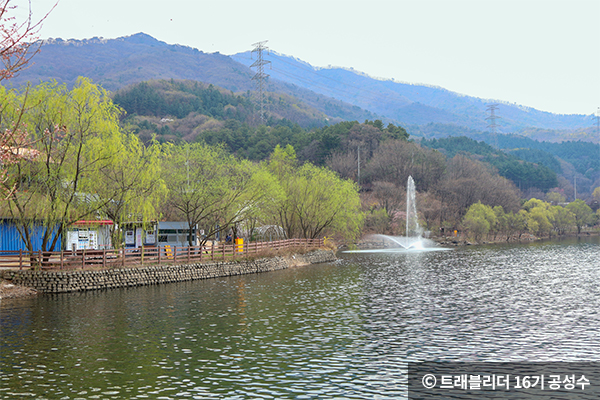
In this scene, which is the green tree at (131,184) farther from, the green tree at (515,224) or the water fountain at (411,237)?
the green tree at (515,224)

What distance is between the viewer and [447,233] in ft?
329

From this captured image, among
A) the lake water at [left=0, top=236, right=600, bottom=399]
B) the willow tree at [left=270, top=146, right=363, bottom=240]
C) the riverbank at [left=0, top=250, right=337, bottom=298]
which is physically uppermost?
the willow tree at [left=270, top=146, right=363, bottom=240]

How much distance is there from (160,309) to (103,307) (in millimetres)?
2990

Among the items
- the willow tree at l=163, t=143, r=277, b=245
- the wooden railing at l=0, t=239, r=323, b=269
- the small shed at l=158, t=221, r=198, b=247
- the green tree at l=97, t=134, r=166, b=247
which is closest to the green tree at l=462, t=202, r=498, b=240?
the wooden railing at l=0, t=239, r=323, b=269

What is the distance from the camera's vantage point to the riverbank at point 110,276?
3089cm

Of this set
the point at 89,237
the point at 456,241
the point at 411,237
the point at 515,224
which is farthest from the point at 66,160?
the point at 515,224

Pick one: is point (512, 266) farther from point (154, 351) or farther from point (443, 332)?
point (154, 351)

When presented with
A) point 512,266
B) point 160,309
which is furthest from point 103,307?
point 512,266

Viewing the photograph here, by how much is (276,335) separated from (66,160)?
19.4 m

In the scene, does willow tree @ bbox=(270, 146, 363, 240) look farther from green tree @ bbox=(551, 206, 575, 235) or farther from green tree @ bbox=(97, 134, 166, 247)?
green tree @ bbox=(551, 206, 575, 235)

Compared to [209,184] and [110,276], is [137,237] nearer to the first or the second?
[209,184]

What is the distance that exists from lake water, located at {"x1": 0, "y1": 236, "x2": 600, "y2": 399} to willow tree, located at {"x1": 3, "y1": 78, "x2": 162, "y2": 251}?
5.24m

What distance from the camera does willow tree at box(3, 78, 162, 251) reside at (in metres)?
30.7

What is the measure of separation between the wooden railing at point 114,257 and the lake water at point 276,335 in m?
2.88
